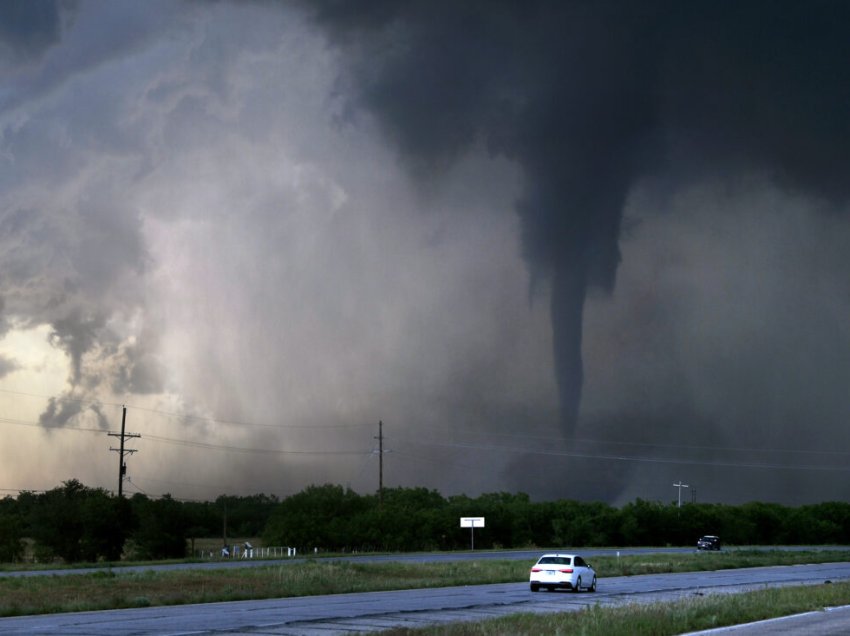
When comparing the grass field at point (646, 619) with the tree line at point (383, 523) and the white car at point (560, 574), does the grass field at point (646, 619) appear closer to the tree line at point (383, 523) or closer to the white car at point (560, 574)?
the white car at point (560, 574)

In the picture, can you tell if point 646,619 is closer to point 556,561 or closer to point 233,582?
point 556,561

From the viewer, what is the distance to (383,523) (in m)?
133

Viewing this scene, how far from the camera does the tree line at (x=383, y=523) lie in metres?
104

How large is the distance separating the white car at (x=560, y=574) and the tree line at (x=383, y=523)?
227ft

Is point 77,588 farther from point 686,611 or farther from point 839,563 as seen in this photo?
point 839,563

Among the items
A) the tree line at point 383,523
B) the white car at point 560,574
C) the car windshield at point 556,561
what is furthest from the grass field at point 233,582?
the tree line at point 383,523

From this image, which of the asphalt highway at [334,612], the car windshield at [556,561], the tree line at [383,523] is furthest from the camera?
the tree line at [383,523]

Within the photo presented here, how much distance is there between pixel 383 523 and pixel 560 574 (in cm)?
8985

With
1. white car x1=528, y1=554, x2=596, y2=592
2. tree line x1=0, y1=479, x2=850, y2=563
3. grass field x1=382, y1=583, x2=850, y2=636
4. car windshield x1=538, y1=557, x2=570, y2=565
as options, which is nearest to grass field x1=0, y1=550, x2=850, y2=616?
white car x1=528, y1=554, x2=596, y2=592

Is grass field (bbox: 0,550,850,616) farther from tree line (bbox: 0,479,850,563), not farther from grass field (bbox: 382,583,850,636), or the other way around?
tree line (bbox: 0,479,850,563)

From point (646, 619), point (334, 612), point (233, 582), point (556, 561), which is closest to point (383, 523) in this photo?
point (233, 582)

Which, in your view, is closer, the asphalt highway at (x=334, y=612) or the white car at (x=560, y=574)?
the asphalt highway at (x=334, y=612)

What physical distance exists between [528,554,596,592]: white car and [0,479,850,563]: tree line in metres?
69.0

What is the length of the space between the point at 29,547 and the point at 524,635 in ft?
405
